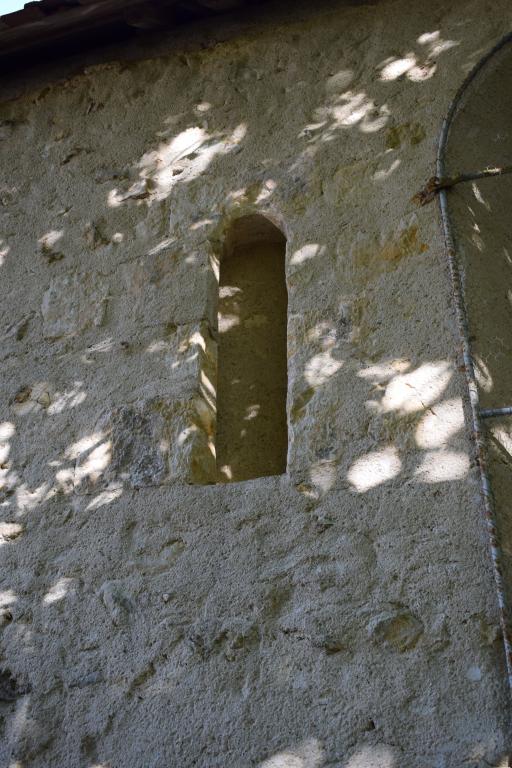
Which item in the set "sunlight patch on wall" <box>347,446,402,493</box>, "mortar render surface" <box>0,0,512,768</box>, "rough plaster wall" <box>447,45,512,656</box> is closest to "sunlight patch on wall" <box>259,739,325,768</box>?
"mortar render surface" <box>0,0,512,768</box>

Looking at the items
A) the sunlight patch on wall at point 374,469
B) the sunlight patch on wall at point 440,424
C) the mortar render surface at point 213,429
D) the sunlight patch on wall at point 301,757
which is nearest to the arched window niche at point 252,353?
the mortar render surface at point 213,429

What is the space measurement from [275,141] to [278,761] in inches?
108

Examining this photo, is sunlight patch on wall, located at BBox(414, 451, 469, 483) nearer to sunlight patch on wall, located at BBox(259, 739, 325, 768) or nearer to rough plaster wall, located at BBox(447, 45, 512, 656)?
rough plaster wall, located at BBox(447, 45, 512, 656)

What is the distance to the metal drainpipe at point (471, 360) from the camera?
2750 millimetres

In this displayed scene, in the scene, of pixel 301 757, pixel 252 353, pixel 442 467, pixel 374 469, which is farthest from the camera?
pixel 252 353

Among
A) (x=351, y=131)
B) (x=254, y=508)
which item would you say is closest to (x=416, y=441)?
(x=254, y=508)

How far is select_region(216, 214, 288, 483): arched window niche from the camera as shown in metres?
3.73

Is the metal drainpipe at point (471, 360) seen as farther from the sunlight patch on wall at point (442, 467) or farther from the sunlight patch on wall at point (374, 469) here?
the sunlight patch on wall at point (374, 469)

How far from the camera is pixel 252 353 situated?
156 inches

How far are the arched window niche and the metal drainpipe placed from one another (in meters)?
0.84

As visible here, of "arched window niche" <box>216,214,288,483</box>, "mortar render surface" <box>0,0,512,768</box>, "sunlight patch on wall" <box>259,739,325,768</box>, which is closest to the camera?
"sunlight patch on wall" <box>259,739,325,768</box>

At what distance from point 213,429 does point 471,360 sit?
1100 millimetres

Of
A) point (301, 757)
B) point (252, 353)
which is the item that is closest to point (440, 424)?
point (252, 353)

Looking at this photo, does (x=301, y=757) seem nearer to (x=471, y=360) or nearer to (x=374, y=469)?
(x=374, y=469)
